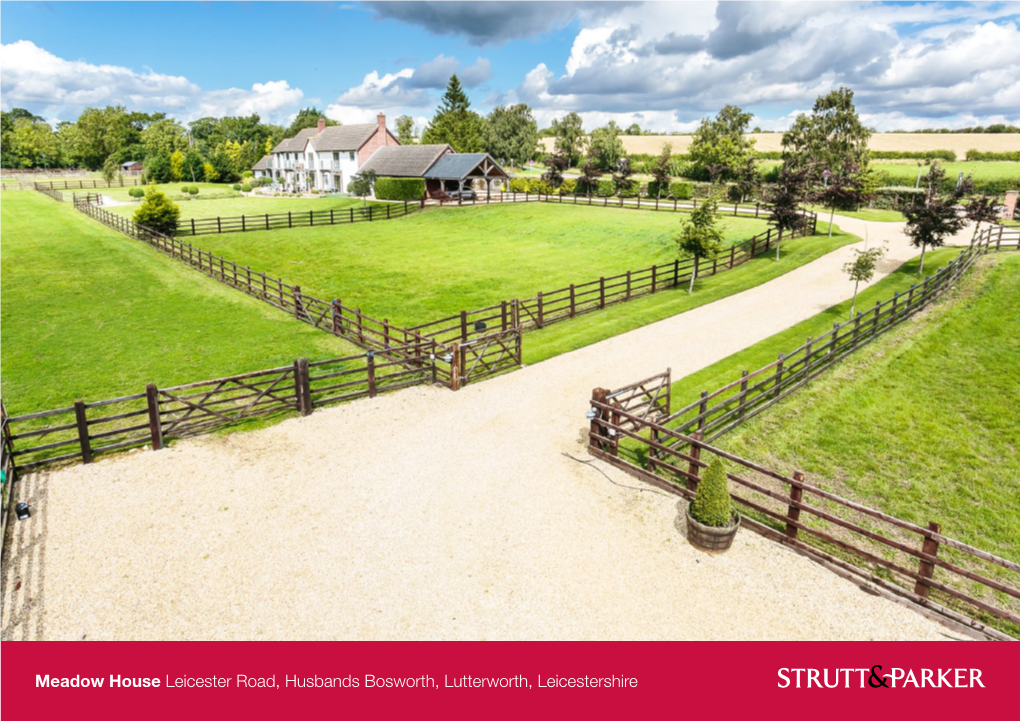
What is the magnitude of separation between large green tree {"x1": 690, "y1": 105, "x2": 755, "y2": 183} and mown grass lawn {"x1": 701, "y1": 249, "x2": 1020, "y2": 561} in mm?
44693

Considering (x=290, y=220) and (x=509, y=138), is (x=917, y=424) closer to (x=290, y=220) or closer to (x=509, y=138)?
(x=290, y=220)

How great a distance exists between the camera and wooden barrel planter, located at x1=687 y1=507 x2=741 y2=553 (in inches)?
Result: 359

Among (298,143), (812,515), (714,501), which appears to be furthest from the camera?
(298,143)

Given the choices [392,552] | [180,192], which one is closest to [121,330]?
[392,552]

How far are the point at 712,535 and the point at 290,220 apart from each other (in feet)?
147

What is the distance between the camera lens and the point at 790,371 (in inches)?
617

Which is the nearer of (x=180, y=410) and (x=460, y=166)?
(x=180, y=410)

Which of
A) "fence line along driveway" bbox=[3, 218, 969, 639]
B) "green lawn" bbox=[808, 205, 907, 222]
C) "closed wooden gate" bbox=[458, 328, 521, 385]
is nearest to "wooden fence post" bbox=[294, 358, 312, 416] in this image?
"fence line along driveway" bbox=[3, 218, 969, 639]

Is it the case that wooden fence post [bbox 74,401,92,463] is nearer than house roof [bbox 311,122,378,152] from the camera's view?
Yes

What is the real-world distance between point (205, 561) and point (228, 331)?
13.9 meters

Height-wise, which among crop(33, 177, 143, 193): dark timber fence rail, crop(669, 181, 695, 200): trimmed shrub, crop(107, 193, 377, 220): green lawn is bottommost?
crop(107, 193, 377, 220): green lawn

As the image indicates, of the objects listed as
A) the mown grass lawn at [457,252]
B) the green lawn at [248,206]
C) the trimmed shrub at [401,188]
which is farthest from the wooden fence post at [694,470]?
the green lawn at [248,206]

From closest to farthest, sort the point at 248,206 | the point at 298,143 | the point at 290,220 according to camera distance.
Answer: the point at 290,220 → the point at 248,206 → the point at 298,143

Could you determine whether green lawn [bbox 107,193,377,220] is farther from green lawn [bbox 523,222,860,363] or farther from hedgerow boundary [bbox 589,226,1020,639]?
hedgerow boundary [bbox 589,226,1020,639]
